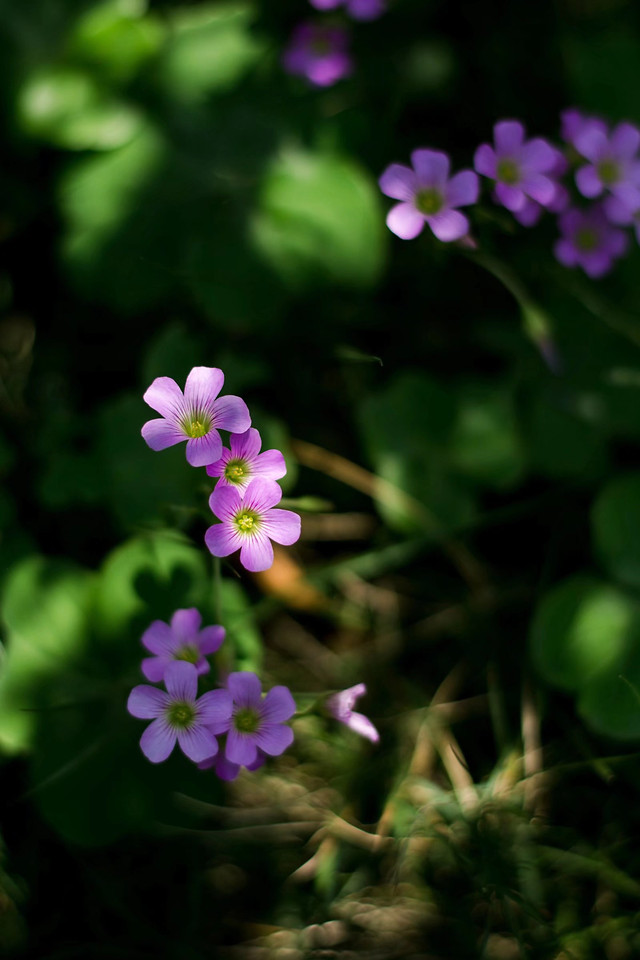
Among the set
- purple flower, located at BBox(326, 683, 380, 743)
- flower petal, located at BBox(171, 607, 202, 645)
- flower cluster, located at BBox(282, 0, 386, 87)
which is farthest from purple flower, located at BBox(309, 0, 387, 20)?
purple flower, located at BBox(326, 683, 380, 743)

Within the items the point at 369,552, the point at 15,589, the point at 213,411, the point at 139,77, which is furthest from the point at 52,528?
the point at 139,77

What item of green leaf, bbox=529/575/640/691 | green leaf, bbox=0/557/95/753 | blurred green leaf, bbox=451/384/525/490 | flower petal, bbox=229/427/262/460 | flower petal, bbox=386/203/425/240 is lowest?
green leaf, bbox=529/575/640/691

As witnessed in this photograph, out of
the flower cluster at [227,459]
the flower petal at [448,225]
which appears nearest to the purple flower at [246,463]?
the flower cluster at [227,459]

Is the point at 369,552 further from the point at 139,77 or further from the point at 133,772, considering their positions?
the point at 139,77

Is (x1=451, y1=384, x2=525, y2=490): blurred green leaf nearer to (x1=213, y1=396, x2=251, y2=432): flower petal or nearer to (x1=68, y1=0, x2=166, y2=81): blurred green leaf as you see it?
(x1=213, y1=396, x2=251, y2=432): flower petal

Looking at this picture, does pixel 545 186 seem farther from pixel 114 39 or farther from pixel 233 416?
pixel 114 39

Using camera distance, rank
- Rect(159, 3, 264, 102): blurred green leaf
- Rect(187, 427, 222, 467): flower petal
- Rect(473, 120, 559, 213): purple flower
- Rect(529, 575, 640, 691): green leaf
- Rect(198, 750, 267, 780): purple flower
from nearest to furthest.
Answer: Rect(187, 427, 222, 467): flower petal < Rect(198, 750, 267, 780): purple flower < Rect(473, 120, 559, 213): purple flower < Rect(529, 575, 640, 691): green leaf < Rect(159, 3, 264, 102): blurred green leaf

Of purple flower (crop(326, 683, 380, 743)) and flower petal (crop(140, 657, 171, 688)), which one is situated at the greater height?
flower petal (crop(140, 657, 171, 688))
